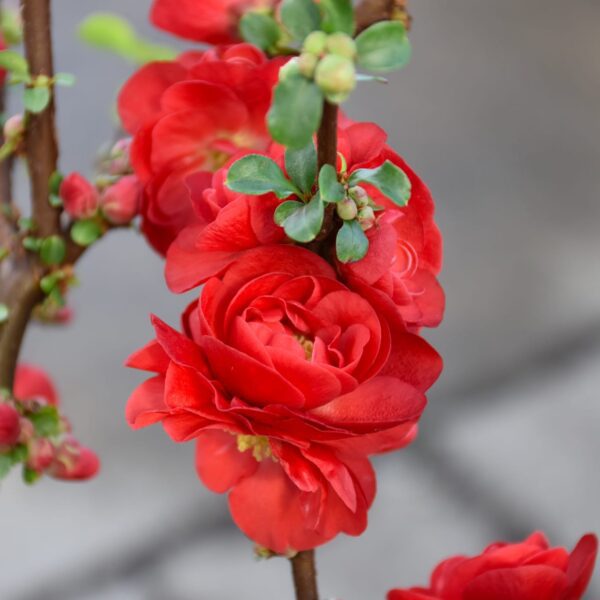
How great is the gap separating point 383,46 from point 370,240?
44 millimetres

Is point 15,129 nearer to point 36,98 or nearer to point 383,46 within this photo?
point 36,98

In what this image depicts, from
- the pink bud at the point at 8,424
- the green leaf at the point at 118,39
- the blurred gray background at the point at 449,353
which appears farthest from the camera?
the blurred gray background at the point at 449,353

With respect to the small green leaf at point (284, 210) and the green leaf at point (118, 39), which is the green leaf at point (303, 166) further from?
the green leaf at point (118, 39)

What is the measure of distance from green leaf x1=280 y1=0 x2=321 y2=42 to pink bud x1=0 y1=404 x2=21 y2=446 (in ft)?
0.51

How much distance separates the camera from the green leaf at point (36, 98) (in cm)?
27

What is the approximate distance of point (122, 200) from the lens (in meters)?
0.29

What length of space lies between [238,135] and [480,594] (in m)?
0.14

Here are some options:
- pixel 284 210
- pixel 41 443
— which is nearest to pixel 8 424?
pixel 41 443

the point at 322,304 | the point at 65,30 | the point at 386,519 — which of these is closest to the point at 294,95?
the point at 322,304

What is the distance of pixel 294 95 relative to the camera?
0.51 feet

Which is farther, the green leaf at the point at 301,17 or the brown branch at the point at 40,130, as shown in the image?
the brown branch at the point at 40,130

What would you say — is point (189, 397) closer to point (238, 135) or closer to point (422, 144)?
point (238, 135)

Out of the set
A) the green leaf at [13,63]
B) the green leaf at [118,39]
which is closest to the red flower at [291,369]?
the green leaf at [13,63]

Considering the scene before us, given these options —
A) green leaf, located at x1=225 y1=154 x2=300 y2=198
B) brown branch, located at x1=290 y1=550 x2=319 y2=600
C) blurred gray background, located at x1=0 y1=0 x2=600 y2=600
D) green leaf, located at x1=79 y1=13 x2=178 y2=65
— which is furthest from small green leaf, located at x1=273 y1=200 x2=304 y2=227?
blurred gray background, located at x1=0 y1=0 x2=600 y2=600
